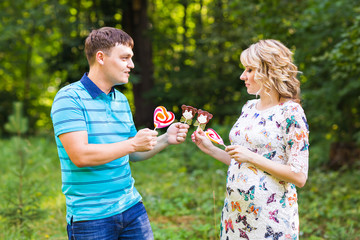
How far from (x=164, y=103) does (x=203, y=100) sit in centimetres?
112

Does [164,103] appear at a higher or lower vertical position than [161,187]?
higher

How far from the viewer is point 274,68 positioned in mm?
2020

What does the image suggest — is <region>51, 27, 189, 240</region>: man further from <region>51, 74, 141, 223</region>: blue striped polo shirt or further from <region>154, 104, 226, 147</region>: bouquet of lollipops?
<region>154, 104, 226, 147</region>: bouquet of lollipops

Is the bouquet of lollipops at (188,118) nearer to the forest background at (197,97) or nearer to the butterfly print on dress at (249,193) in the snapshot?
the butterfly print on dress at (249,193)

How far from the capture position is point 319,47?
581 centimetres

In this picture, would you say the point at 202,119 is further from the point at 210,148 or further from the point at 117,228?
the point at 117,228

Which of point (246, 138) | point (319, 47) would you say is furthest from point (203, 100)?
point (246, 138)

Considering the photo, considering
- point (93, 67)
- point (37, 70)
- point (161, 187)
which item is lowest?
point (161, 187)

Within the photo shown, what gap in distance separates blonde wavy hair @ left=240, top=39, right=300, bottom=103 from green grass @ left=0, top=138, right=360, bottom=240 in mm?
1056

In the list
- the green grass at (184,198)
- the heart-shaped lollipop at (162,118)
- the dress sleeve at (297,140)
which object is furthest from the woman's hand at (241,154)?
the green grass at (184,198)

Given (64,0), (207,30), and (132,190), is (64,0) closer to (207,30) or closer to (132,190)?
(207,30)

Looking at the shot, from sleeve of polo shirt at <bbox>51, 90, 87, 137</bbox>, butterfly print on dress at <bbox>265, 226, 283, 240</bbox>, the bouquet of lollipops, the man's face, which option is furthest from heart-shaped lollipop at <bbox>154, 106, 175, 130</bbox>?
butterfly print on dress at <bbox>265, 226, 283, 240</bbox>

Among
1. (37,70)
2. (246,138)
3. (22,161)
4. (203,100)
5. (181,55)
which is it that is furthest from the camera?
(37,70)

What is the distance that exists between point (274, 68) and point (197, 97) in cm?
718
